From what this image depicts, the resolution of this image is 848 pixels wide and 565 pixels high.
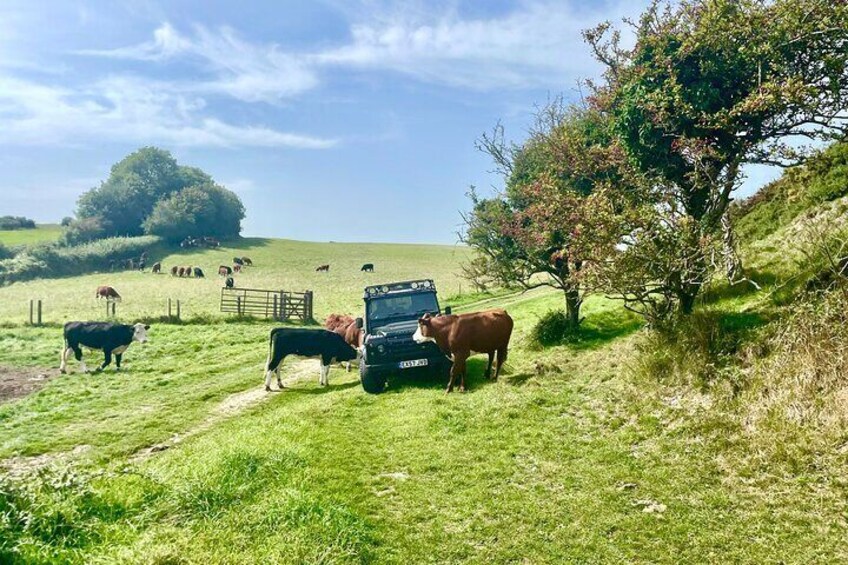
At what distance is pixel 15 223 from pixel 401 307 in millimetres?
108190

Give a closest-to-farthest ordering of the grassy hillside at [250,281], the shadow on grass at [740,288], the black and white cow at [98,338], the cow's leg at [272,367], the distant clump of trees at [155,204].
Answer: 1. the shadow on grass at [740,288]
2. the cow's leg at [272,367]
3. the black and white cow at [98,338]
4. the grassy hillside at [250,281]
5. the distant clump of trees at [155,204]

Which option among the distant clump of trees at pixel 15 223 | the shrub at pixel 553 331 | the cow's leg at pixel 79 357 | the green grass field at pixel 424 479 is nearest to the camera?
the green grass field at pixel 424 479

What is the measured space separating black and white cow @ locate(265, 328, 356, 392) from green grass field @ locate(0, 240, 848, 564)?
1.40 metres

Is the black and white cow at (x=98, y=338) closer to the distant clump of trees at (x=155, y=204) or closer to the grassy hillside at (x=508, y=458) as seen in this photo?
the grassy hillside at (x=508, y=458)

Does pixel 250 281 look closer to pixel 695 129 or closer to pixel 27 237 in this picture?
pixel 695 129

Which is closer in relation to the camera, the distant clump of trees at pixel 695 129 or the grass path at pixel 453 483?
the grass path at pixel 453 483

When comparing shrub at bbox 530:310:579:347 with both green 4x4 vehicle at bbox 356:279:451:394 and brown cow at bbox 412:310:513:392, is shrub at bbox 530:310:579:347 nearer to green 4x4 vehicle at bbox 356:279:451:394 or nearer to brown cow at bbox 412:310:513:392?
brown cow at bbox 412:310:513:392

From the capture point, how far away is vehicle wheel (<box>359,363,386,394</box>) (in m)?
13.3

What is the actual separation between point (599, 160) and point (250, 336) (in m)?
18.1

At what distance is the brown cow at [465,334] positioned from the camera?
12.8 metres

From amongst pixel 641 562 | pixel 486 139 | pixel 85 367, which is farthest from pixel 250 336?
pixel 641 562

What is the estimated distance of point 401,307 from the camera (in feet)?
51.2

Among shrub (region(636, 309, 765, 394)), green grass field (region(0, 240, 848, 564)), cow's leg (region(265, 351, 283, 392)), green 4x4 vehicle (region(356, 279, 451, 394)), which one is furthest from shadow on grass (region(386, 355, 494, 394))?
shrub (region(636, 309, 765, 394))

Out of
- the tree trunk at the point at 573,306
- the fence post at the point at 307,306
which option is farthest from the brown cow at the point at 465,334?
the fence post at the point at 307,306
